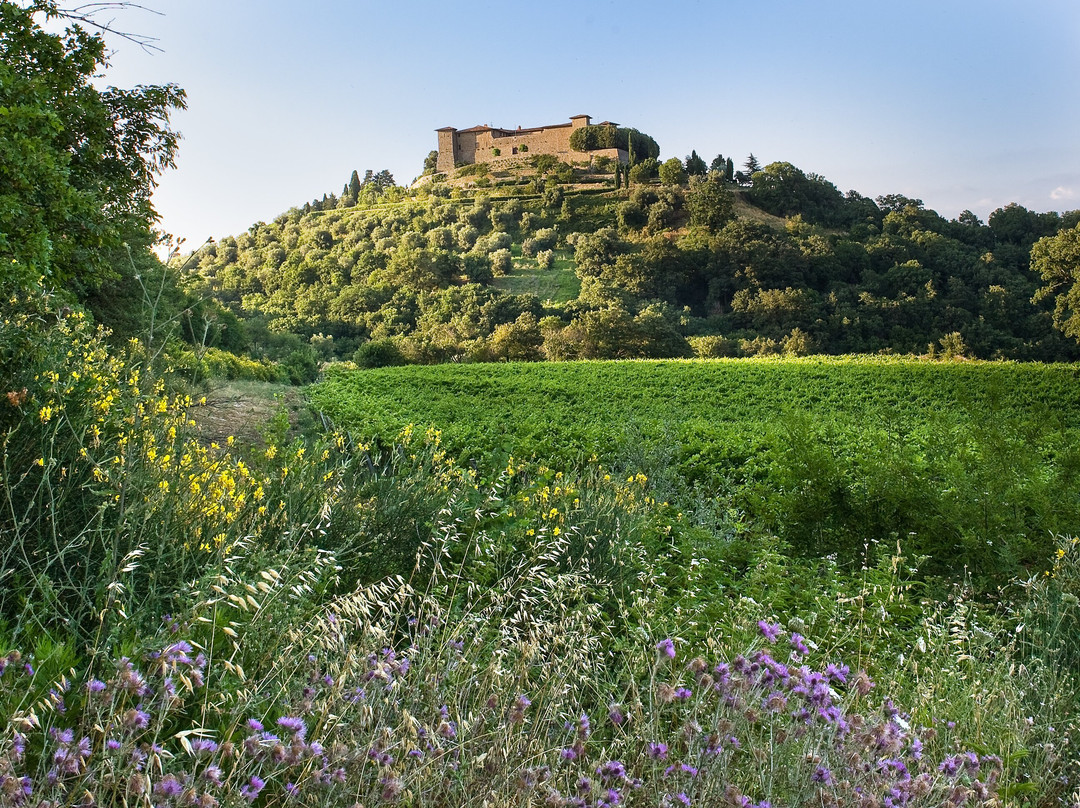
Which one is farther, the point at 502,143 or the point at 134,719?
the point at 502,143

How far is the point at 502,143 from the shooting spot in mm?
99500

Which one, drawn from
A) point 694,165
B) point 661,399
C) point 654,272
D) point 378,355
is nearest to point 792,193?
point 694,165

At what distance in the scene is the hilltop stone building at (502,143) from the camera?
97062 mm

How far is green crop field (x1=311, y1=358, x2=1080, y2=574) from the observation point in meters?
5.40

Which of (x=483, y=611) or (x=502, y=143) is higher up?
(x=502, y=143)

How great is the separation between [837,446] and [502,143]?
94052 millimetres

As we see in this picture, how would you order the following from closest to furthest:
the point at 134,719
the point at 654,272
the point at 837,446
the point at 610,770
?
the point at 134,719 < the point at 610,770 < the point at 837,446 < the point at 654,272

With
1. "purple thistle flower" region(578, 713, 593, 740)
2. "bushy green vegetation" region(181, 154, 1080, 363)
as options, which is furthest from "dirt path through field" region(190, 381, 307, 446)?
"bushy green vegetation" region(181, 154, 1080, 363)

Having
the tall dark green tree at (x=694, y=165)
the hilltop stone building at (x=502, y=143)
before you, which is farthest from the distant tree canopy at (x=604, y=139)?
the tall dark green tree at (x=694, y=165)

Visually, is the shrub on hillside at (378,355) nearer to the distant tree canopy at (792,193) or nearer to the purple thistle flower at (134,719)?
the purple thistle flower at (134,719)

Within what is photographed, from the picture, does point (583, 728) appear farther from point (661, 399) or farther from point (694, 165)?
point (694, 165)

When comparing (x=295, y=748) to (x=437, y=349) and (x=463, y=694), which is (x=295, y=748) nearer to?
(x=463, y=694)

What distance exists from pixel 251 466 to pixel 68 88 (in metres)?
7.33

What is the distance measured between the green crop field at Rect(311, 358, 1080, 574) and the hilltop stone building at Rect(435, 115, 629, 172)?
7640 cm
